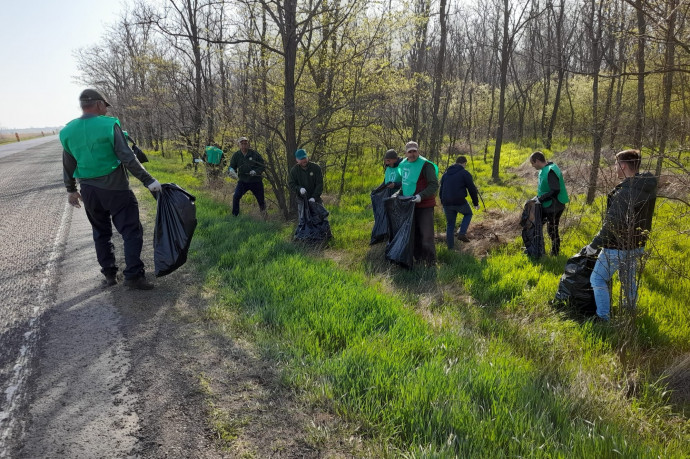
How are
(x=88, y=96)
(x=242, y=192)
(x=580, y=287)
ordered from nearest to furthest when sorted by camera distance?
(x=88, y=96), (x=580, y=287), (x=242, y=192)

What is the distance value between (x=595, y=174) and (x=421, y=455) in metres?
7.43

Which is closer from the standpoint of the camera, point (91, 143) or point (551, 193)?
point (91, 143)

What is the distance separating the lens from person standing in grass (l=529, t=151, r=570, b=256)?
580 cm

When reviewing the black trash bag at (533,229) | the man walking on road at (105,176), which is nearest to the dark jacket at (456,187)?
the black trash bag at (533,229)

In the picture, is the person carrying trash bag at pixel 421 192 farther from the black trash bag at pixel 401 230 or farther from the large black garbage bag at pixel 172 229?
the large black garbage bag at pixel 172 229

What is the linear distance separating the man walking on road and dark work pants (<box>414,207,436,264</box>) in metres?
3.40

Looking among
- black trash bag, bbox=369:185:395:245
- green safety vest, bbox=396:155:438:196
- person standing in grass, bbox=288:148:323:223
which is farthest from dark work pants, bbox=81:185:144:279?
green safety vest, bbox=396:155:438:196

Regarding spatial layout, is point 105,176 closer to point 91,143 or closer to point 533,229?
point 91,143

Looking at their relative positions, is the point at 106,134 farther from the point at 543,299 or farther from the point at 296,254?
the point at 543,299

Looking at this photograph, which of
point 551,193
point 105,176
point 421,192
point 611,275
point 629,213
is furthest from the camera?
point 551,193

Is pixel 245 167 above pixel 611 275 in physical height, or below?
above

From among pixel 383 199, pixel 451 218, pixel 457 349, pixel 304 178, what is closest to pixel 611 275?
pixel 457 349

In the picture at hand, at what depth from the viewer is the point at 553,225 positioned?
6074mm

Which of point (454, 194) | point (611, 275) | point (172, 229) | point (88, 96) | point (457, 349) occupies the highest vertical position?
point (88, 96)
